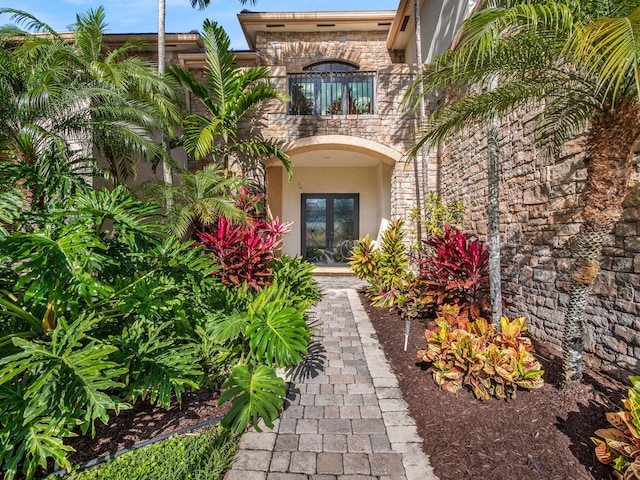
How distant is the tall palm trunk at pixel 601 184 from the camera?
90.8 inches

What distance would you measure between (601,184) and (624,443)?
177 cm

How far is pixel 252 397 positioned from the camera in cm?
208

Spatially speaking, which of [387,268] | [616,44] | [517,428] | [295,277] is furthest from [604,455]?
[387,268]

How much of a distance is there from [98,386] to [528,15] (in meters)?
3.49

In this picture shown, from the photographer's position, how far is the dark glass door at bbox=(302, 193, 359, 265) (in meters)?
11.3

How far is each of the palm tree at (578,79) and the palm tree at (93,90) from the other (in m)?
4.52

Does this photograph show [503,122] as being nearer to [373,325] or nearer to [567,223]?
[567,223]

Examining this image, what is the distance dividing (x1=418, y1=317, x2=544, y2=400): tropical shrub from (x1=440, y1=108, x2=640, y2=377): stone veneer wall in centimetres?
86

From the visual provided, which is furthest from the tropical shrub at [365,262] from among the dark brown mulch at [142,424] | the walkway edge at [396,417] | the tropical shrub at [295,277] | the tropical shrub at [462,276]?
the dark brown mulch at [142,424]

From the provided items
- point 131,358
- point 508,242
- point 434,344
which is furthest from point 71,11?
point 508,242

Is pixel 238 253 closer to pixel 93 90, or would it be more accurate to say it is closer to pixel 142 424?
pixel 142 424

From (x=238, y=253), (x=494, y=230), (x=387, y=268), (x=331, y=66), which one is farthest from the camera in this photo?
(x=331, y=66)

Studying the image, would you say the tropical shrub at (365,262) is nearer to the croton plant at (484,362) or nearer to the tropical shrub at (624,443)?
the croton plant at (484,362)

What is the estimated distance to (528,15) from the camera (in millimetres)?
2162
